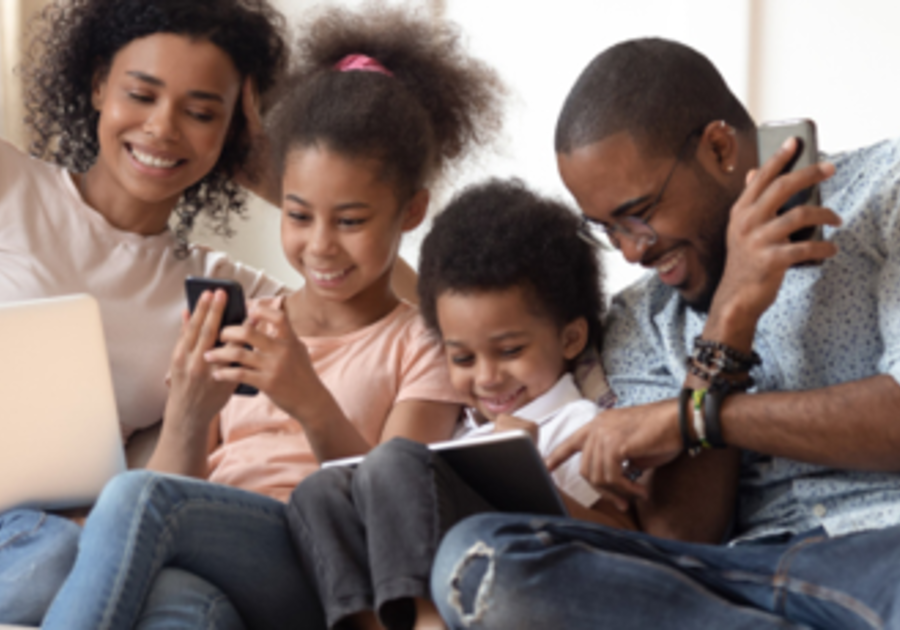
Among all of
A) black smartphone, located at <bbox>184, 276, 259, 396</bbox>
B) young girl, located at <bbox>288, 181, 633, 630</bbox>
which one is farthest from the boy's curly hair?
black smartphone, located at <bbox>184, 276, 259, 396</bbox>

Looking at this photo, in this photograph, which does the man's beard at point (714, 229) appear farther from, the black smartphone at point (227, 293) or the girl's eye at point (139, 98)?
the girl's eye at point (139, 98)

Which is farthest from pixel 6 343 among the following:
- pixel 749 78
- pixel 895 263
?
pixel 749 78

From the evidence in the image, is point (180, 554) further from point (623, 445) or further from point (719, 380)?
point (719, 380)

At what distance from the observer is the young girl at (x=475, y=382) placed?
51.5 inches

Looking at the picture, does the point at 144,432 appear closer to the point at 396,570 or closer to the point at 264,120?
the point at 264,120

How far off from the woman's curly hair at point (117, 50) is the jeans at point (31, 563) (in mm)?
782

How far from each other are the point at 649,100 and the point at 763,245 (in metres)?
0.34

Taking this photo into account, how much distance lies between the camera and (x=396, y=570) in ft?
4.13

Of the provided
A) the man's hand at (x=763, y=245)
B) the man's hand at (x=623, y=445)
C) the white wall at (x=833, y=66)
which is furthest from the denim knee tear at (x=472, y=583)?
the white wall at (x=833, y=66)

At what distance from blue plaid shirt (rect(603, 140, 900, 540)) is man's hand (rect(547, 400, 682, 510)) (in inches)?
6.5

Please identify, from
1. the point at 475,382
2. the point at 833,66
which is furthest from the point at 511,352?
the point at 833,66

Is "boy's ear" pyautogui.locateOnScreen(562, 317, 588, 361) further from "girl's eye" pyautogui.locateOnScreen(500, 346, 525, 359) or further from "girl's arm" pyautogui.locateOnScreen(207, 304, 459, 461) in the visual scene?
"girl's arm" pyautogui.locateOnScreen(207, 304, 459, 461)

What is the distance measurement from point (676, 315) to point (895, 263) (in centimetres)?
36

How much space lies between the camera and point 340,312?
1938 millimetres
